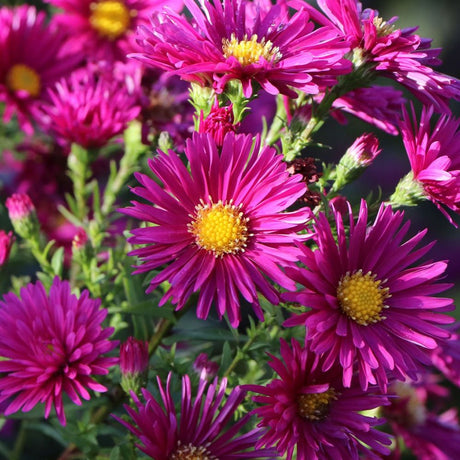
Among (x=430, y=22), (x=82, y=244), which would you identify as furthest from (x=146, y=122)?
(x=430, y=22)

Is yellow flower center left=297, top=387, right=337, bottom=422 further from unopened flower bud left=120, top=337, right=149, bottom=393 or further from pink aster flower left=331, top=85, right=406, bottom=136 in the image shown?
pink aster flower left=331, top=85, right=406, bottom=136

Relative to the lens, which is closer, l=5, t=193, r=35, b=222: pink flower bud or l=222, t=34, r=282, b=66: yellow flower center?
l=222, t=34, r=282, b=66: yellow flower center

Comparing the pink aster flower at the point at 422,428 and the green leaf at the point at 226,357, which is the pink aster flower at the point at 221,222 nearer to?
the green leaf at the point at 226,357

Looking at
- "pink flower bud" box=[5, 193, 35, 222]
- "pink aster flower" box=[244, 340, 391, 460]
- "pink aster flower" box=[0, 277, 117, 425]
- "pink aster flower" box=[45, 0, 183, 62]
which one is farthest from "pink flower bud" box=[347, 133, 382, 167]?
"pink aster flower" box=[45, 0, 183, 62]

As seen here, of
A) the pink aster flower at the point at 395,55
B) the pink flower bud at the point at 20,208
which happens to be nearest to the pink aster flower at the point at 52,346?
the pink flower bud at the point at 20,208

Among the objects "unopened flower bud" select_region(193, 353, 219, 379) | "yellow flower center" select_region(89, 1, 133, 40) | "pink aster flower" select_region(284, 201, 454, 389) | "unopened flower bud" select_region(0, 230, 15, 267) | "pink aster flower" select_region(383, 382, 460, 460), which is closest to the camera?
"pink aster flower" select_region(284, 201, 454, 389)

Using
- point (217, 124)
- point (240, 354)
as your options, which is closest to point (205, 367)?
point (240, 354)

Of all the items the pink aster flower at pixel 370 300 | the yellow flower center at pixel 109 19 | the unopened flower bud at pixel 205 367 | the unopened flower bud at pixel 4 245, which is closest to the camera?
the pink aster flower at pixel 370 300

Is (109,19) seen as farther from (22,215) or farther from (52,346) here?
(52,346)
